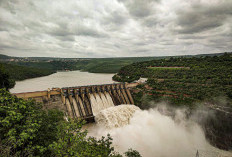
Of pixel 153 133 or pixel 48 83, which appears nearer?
pixel 153 133

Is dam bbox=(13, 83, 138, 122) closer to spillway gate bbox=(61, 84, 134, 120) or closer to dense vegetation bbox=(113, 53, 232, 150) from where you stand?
spillway gate bbox=(61, 84, 134, 120)

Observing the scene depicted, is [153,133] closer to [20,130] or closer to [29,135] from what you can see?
[29,135]

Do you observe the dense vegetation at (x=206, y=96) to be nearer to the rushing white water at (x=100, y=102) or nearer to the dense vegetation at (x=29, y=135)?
the rushing white water at (x=100, y=102)

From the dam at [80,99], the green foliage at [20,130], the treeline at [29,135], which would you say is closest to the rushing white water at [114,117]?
the dam at [80,99]

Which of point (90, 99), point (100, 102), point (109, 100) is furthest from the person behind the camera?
point (109, 100)

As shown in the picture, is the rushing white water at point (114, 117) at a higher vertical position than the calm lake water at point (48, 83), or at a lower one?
lower

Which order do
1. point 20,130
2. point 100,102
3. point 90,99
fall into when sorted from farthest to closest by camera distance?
point 100,102
point 90,99
point 20,130

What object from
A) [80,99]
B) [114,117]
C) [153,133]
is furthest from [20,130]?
[80,99]

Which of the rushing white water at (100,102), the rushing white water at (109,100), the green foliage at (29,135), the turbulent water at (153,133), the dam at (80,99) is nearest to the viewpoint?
the green foliage at (29,135)
